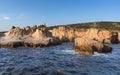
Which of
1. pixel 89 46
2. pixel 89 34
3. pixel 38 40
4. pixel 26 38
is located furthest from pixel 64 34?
pixel 89 46

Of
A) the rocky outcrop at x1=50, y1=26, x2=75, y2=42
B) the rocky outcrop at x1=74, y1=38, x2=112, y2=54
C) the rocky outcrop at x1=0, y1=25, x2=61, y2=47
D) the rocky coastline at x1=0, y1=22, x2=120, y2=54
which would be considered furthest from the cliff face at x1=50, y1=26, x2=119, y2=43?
the rocky outcrop at x1=74, y1=38, x2=112, y2=54

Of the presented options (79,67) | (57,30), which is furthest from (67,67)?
(57,30)

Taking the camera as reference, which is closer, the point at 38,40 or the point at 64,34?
the point at 38,40

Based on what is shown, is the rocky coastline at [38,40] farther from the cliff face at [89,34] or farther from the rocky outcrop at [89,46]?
the cliff face at [89,34]

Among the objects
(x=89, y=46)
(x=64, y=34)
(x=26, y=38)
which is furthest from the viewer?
(x=64, y=34)

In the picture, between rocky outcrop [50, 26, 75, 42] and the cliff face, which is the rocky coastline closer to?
rocky outcrop [50, 26, 75, 42]

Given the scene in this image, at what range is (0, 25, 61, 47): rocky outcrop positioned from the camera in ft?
204

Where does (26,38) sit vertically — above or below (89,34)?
below

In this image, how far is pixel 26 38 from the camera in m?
66.1

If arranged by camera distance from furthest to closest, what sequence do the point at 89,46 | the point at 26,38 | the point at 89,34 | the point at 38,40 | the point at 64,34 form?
the point at 89,34 < the point at 64,34 < the point at 26,38 < the point at 38,40 < the point at 89,46

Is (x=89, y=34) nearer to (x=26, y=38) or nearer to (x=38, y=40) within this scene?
(x=38, y=40)

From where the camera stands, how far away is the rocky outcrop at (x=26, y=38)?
62.2m

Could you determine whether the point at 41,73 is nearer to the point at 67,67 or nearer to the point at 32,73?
the point at 32,73

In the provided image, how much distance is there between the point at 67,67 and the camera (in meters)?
29.6
